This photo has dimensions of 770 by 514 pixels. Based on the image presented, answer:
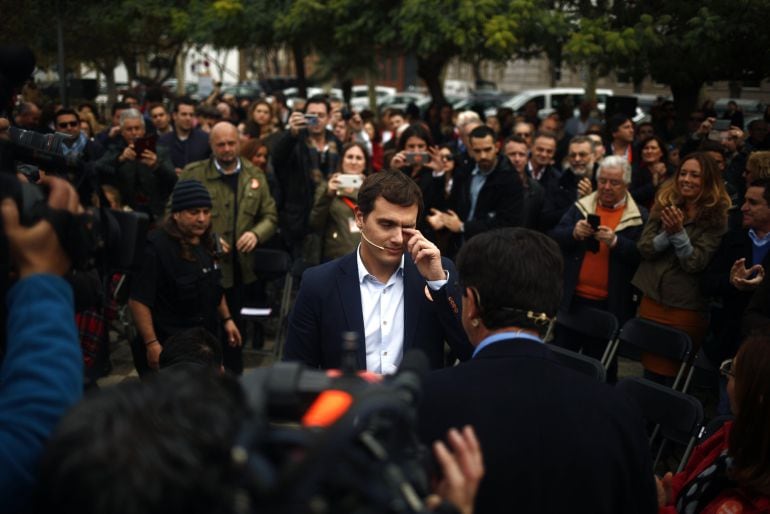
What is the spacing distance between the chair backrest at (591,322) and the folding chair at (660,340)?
0.42 ft

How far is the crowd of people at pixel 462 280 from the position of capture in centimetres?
209

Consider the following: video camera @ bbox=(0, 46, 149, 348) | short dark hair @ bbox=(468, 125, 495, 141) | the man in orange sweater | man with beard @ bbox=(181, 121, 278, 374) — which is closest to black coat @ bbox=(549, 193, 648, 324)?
the man in orange sweater

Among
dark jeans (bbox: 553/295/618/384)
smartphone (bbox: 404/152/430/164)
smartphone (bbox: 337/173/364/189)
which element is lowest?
dark jeans (bbox: 553/295/618/384)

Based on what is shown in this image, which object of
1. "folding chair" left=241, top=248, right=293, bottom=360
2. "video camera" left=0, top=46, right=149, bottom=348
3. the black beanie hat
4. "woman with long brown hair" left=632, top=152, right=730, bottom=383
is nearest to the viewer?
"video camera" left=0, top=46, right=149, bottom=348

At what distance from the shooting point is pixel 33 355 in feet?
5.58

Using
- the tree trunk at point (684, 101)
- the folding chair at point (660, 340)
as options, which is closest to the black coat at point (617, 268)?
the folding chair at point (660, 340)

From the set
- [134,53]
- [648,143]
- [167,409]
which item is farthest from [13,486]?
[134,53]

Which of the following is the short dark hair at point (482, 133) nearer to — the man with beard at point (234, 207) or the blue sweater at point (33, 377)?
the man with beard at point (234, 207)

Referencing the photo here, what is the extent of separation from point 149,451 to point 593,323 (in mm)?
5143

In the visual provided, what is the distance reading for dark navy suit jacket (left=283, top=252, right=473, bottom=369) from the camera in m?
3.43

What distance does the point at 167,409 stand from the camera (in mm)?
1393

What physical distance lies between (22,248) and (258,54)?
5596 cm

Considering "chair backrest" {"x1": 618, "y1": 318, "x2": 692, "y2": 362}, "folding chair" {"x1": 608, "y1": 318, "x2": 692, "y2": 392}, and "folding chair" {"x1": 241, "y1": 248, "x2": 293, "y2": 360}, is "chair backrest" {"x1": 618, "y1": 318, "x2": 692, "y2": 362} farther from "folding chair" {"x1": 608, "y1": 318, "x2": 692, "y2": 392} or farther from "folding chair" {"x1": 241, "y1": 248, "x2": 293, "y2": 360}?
"folding chair" {"x1": 241, "y1": 248, "x2": 293, "y2": 360}

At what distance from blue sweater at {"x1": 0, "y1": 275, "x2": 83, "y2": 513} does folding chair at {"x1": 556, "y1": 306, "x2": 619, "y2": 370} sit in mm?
4754
